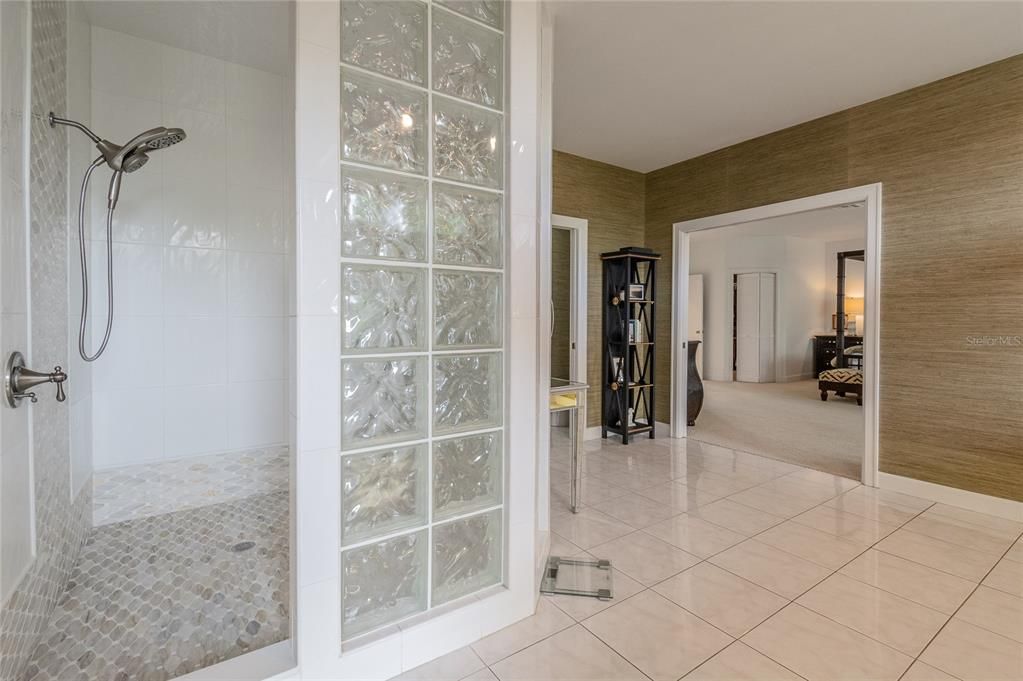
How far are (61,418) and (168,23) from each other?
6.04 feet

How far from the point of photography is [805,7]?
7.03ft

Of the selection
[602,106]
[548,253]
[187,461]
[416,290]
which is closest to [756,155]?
[602,106]

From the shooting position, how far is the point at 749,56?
254cm

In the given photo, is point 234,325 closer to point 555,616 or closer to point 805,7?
point 555,616

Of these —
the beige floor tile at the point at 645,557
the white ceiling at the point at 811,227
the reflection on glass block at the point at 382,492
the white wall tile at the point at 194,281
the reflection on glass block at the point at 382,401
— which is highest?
the white ceiling at the point at 811,227

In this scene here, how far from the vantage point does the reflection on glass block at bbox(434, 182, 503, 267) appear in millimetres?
1424

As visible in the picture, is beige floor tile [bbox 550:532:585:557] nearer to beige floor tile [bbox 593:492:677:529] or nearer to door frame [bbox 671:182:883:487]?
beige floor tile [bbox 593:492:677:529]

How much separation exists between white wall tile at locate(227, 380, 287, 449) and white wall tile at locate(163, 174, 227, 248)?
81cm

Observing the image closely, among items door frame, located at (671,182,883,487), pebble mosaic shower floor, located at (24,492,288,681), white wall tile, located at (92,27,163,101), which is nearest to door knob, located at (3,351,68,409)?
pebble mosaic shower floor, located at (24,492,288,681)

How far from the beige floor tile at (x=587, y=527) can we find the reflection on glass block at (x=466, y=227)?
4.94 ft

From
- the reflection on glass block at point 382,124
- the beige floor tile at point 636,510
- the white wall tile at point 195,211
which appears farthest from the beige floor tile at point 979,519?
the white wall tile at point 195,211

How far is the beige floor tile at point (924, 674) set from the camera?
135 centimetres

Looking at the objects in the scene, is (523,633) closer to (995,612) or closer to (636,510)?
(636,510)

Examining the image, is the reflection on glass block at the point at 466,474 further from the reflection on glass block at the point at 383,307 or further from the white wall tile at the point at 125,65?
the white wall tile at the point at 125,65
